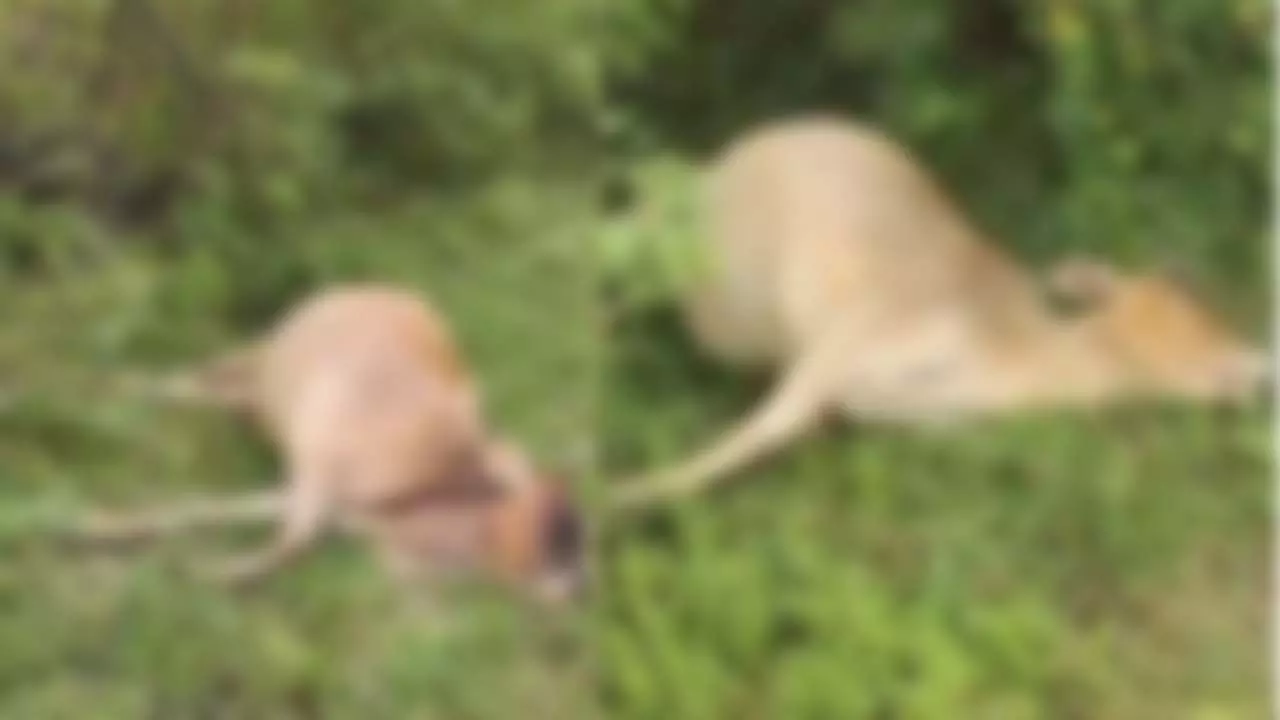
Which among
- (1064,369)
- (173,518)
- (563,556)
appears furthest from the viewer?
(1064,369)

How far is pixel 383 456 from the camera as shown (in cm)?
123

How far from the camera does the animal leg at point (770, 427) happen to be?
4.35ft

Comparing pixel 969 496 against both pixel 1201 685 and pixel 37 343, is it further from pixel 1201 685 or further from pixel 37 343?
pixel 37 343

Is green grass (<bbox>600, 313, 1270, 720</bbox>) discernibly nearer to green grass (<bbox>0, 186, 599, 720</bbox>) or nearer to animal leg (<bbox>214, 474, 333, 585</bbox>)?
green grass (<bbox>0, 186, 599, 720</bbox>)

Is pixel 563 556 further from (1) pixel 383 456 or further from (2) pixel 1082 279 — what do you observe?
(2) pixel 1082 279

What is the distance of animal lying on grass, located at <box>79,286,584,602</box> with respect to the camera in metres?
1.19

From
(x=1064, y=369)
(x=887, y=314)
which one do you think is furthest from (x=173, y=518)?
(x=1064, y=369)

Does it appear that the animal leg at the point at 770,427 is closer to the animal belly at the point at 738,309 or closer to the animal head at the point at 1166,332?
the animal belly at the point at 738,309

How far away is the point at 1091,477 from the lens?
1357 mm

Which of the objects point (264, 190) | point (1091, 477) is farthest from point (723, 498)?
point (264, 190)

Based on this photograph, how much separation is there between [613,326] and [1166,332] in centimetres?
39

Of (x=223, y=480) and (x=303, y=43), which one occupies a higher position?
(x=303, y=43)

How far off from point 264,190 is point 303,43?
0.09 m

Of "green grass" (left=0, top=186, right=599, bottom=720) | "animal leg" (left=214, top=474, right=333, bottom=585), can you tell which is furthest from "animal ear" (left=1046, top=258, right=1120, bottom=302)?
"animal leg" (left=214, top=474, right=333, bottom=585)
